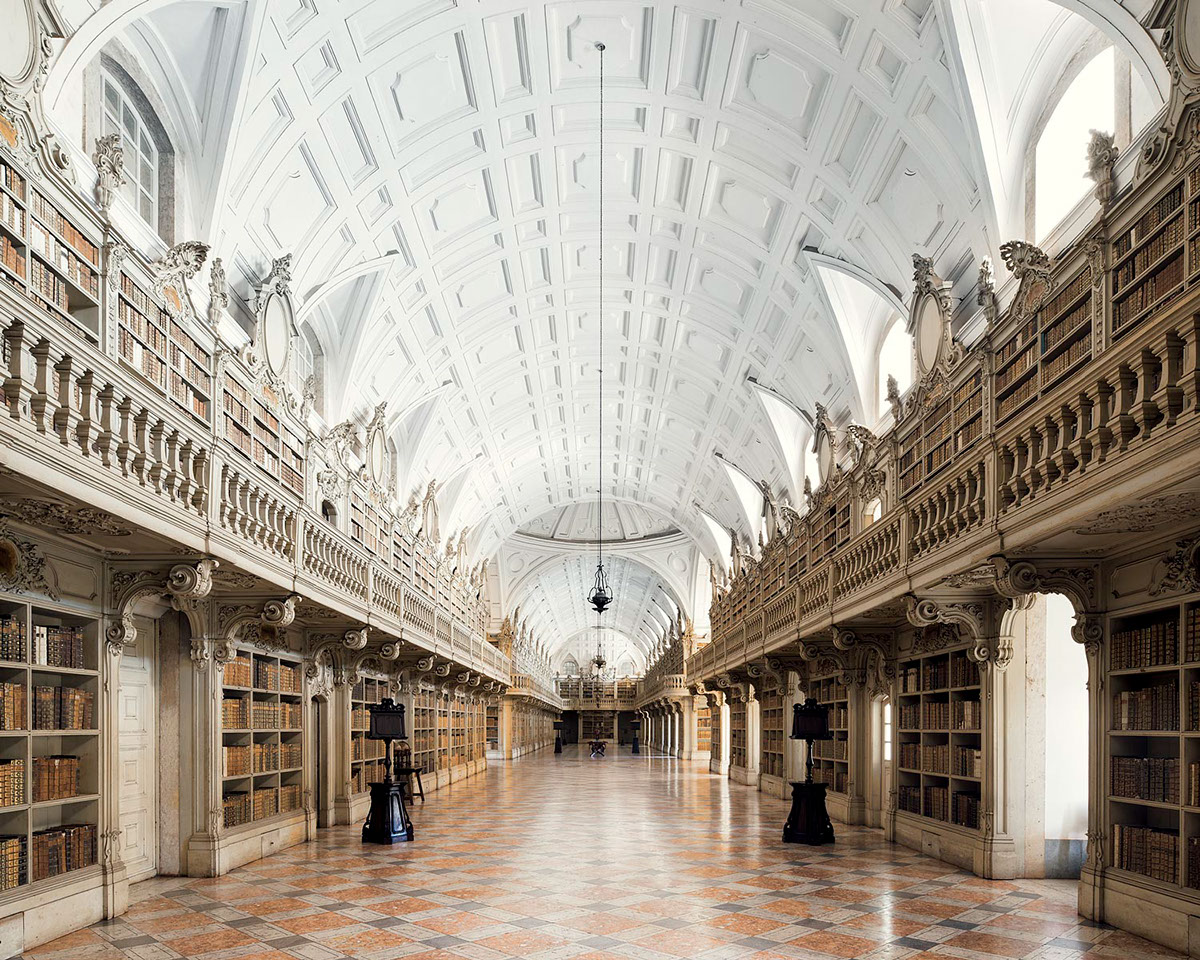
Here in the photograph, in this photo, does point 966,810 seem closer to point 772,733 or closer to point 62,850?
point 62,850

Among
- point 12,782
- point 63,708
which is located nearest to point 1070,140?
point 63,708

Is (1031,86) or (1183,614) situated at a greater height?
(1031,86)

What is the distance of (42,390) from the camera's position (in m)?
5.88

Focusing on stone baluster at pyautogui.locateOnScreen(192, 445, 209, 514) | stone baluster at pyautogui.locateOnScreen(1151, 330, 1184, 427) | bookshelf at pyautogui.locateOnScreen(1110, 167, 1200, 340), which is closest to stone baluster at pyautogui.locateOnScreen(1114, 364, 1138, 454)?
stone baluster at pyautogui.locateOnScreen(1151, 330, 1184, 427)

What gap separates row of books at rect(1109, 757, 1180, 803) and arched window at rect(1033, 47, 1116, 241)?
17.3ft

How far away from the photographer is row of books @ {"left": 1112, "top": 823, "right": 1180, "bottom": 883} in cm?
756

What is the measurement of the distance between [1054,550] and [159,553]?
7519mm

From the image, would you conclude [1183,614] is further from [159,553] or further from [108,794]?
[108,794]

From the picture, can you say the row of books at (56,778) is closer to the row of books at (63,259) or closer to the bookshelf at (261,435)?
the bookshelf at (261,435)

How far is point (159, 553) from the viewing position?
8656 mm

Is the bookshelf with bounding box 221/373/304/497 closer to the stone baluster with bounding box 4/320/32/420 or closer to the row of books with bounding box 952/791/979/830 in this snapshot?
the stone baluster with bounding box 4/320/32/420

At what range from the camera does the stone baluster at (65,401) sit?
6.08m

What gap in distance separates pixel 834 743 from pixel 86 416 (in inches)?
572

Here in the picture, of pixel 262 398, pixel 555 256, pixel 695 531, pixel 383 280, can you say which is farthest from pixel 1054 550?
pixel 695 531
